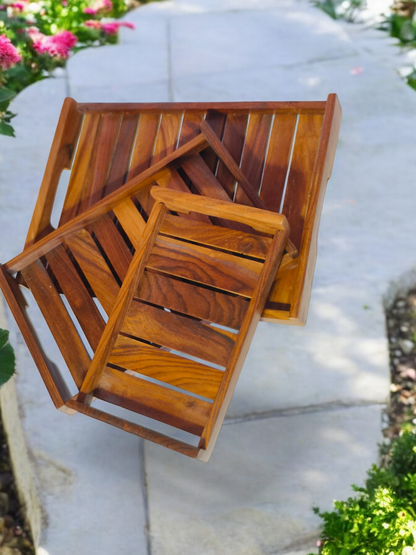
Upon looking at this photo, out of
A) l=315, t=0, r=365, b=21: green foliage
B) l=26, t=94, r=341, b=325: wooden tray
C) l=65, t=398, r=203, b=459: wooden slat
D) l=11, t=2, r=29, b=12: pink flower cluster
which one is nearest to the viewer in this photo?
l=65, t=398, r=203, b=459: wooden slat

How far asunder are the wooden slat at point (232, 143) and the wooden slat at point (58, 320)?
74 cm

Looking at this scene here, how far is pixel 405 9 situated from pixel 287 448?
141 inches

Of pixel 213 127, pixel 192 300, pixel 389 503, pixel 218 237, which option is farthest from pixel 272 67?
pixel 389 503

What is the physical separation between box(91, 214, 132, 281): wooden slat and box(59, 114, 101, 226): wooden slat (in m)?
0.18

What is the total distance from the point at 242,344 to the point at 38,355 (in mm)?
660

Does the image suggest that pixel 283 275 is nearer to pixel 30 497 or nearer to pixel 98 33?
pixel 30 497

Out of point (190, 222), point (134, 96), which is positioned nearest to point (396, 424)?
point (190, 222)

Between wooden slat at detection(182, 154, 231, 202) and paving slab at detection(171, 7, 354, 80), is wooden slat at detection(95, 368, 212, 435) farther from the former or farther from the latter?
paving slab at detection(171, 7, 354, 80)

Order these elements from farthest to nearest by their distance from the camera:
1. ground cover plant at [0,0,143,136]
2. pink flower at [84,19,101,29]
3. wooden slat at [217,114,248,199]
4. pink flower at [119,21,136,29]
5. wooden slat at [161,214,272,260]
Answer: pink flower at [119,21,136,29]
pink flower at [84,19,101,29]
ground cover plant at [0,0,143,136]
wooden slat at [217,114,248,199]
wooden slat at [161,214,272,260]

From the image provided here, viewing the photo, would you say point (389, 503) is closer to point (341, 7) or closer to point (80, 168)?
point (80, 168)

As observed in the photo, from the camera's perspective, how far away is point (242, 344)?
1657 mm

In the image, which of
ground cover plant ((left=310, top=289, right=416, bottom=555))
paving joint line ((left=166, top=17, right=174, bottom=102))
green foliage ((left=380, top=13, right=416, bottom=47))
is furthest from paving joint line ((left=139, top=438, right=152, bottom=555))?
green foliage ((left=380, top=13, right=416, bottom=47))

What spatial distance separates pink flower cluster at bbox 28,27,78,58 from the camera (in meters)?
3.58

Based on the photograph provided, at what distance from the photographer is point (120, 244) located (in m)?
2.13
